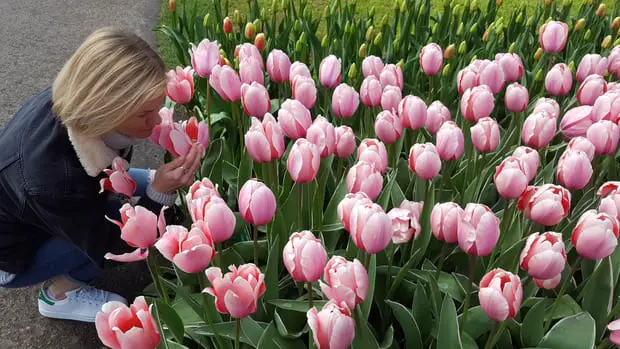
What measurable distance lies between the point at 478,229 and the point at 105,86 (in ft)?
3.31

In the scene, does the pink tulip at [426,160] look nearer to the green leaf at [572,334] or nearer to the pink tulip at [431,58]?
the green leaf at [572,334]

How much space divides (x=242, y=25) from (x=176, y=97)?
1.06 meters

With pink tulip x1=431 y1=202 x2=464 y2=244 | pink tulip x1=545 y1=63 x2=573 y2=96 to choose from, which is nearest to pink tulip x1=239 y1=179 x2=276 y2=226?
pink tulip x1=431 y1=202 x2=464 y2=244

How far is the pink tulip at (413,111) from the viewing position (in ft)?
4.90

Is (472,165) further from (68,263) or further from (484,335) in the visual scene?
(68,263)

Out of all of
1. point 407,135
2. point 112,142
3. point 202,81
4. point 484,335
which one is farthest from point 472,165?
point 202,81

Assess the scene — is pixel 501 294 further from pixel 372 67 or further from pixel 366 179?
pixel 372 67

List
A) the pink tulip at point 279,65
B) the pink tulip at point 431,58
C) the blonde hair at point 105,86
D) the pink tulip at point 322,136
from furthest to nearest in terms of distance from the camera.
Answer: the pink tulip at point 431,58 < the pink tulip at point 279,65 < the blonde hair at point 105,86 < the pink tulip at point 322,136

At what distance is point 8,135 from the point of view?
167 centimetres

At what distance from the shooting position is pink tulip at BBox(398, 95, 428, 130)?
149 cm

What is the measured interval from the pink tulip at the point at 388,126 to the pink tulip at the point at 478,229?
46 cm

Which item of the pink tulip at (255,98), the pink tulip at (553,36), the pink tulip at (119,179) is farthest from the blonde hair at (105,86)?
the pink tulip at (553,36)

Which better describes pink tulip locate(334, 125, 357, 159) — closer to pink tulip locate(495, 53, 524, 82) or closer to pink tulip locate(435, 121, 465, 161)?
pink tulip locate(435, 121, 465, 161)

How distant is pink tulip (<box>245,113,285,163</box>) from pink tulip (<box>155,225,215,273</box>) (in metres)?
0.30
